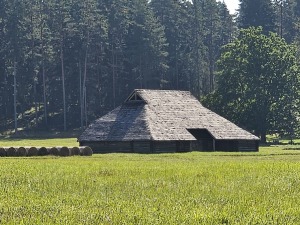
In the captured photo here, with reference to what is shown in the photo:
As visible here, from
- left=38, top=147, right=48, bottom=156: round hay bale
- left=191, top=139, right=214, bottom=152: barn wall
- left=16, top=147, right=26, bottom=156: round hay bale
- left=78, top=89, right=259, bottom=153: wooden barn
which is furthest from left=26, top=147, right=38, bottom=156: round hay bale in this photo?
left=191, top=139, right=214, bottom=152: barn wall

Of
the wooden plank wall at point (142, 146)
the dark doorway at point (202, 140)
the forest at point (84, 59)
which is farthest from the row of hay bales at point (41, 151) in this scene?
the forest at point (84, 59)

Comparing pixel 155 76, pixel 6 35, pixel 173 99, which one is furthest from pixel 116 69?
pixel 173 99

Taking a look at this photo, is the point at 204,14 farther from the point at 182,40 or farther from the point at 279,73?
the point at 279,73

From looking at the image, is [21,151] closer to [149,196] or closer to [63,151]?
[63,151]

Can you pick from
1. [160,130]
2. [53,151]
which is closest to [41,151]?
[53,151]

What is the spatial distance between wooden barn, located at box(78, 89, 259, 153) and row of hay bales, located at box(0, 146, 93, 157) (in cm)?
861

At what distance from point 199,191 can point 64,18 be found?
88092 mm

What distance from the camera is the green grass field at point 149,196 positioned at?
18000 millimetres

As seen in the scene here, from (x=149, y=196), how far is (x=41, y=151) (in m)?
30.2

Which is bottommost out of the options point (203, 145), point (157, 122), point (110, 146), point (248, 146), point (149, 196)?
point (248, 146)

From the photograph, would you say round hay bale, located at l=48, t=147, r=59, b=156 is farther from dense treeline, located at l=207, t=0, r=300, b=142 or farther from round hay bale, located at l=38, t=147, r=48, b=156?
dense treeline, located at l=207, t=0, r=300, b=142

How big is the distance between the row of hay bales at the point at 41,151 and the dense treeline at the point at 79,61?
46727 millimetres

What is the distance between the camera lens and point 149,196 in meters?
22.2

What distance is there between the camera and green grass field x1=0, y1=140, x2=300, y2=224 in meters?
18.0
